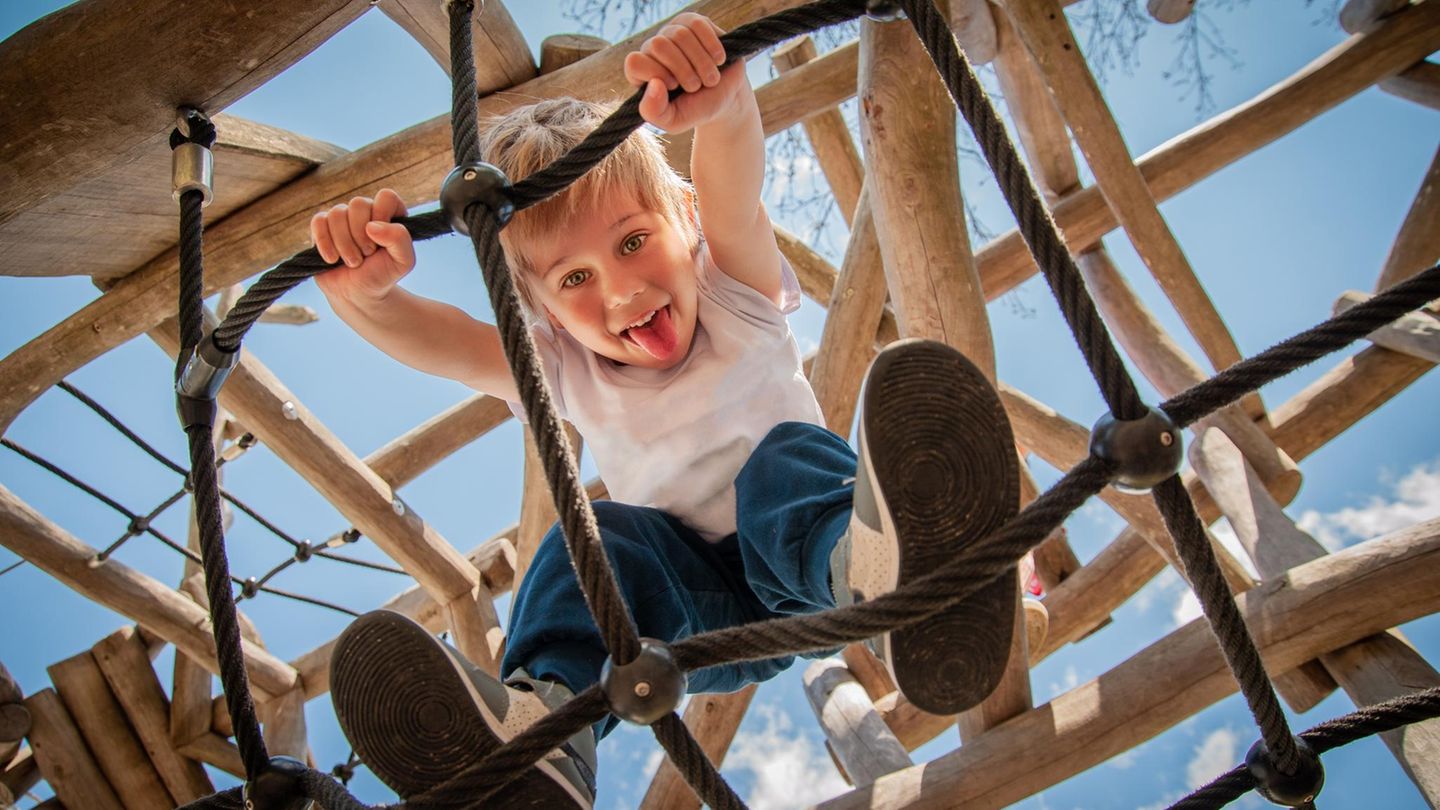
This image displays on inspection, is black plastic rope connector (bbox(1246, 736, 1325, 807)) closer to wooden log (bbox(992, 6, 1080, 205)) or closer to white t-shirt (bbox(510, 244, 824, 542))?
white t-shirt (bbox(510, 244, 824, 542))

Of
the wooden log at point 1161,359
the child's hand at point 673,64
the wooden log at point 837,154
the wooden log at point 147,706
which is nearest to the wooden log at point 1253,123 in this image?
the wooden log at point 1161,359

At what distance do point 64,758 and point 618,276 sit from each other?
2955mm

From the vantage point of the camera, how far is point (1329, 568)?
186 cm

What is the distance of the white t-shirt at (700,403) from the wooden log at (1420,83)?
2626 millimetres

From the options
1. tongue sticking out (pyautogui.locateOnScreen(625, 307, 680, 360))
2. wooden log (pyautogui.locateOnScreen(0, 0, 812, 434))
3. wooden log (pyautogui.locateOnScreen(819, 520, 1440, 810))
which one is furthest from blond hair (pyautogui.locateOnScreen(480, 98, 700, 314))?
wooden log (pyautogui.locateOnScreen(819, 520, 1440, 810))

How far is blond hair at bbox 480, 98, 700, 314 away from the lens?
50.5 inches

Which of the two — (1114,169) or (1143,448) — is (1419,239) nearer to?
(1114,169)

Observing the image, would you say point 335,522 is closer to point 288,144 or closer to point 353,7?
point 288,144

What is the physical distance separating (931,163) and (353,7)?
860 millimetres

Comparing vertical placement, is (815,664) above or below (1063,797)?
above

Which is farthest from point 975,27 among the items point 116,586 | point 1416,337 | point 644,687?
point 116,586

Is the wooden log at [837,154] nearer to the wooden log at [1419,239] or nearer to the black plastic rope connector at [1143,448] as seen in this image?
the wooden log at [1419,239]

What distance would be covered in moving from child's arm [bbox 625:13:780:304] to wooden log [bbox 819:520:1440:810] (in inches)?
41.0

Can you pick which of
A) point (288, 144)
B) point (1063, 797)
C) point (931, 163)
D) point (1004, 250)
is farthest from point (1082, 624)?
point (1063, 797)
